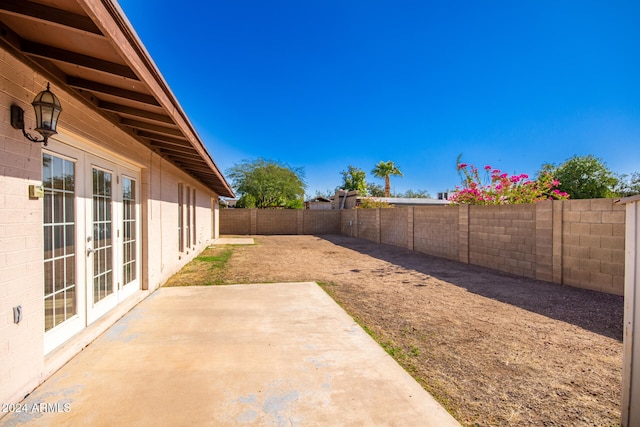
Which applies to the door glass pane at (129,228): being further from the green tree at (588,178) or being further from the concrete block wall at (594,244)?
the green tree at (588,178)

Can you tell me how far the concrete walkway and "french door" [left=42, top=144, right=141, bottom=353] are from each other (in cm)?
40

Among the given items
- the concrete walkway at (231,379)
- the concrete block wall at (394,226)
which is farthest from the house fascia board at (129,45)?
the concrete block wall at (394,226)

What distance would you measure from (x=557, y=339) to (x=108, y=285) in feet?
19.0

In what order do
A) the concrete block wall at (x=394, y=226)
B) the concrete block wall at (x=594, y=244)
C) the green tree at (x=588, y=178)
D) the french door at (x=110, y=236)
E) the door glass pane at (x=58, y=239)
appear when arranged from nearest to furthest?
the door glass pane at (x=58, y=239) < the french door at (x=110, y=236) < the concrete block wall at (x=594, y=244) < the concrete block wall at (x=394, y=226) < the green tree at (x=588, y=178)

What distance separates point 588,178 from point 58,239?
1086 inches

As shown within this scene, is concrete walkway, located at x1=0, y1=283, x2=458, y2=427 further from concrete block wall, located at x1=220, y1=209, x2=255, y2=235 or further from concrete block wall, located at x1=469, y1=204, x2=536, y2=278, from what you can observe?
concrete block wall, located at x1=220, y1=209, x2=255, y2=235

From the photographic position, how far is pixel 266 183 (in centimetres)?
2717

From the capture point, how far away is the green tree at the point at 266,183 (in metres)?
27.2

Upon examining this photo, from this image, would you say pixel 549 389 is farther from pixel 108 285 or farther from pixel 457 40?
pixel 457 40

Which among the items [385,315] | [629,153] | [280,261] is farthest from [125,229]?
[629,153]

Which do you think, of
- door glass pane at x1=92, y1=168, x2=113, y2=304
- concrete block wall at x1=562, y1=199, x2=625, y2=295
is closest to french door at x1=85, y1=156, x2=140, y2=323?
door glass pane at x1=92, y1=168, x2=113, y2=304

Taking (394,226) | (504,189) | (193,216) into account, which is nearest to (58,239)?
(193,216)

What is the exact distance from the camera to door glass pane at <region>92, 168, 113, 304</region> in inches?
143

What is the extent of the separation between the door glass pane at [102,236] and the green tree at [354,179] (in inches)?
1513
